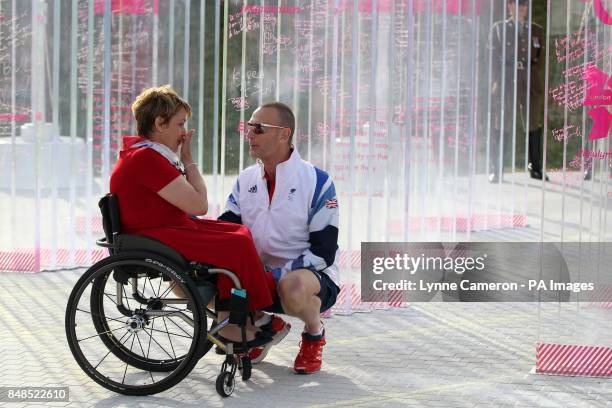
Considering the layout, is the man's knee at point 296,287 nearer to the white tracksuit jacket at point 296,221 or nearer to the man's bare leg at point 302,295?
the man's bare leg at point 302,295

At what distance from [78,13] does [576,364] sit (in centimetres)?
447

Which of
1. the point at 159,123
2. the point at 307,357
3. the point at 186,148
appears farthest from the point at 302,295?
the point at 159,123

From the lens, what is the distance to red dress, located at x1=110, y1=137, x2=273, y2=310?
4.97 m

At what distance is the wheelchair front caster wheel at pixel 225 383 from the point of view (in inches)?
195

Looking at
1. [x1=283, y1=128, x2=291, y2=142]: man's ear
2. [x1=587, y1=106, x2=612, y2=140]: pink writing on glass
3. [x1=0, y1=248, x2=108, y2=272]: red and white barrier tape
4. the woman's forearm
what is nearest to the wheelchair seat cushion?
the woman's forearm

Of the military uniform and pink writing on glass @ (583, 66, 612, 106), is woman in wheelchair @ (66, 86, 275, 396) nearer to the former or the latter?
pink writing on glass @ (583, 66, 612, 106)

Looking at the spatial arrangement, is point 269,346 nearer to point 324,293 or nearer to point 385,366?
point 324,293

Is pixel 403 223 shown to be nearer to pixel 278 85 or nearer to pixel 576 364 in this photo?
pixel 278 85

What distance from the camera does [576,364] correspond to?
5391 mm

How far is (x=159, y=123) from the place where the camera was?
5.12m

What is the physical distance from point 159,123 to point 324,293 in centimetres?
112

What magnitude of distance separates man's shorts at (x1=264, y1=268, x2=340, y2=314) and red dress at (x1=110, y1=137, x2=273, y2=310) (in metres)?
0.35

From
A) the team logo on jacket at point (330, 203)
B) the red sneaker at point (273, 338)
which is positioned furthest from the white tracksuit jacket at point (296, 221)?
the red sneaker at point (273, 338)

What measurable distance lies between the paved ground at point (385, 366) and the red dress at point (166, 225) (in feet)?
1.75
